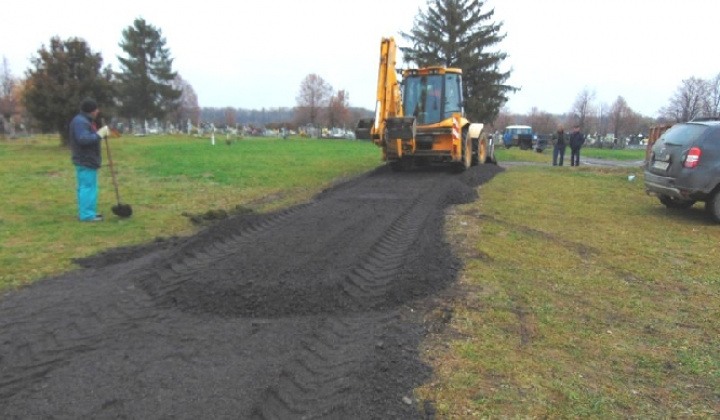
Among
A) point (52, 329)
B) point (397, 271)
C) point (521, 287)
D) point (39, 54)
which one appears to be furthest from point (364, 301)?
point (39, 54)

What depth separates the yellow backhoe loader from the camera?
46.0 feet

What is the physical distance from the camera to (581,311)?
4523 mm

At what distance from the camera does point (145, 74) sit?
5916 cm

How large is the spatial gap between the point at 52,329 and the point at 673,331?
5153 millimetres

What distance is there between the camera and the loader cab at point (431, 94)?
14922 mm

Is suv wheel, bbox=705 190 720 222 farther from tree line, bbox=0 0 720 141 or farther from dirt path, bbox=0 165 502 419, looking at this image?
tree line, bbox=0 0 720 141

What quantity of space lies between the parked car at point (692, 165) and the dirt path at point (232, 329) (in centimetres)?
497

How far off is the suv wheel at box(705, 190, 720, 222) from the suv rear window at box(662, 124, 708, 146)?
3.35ft

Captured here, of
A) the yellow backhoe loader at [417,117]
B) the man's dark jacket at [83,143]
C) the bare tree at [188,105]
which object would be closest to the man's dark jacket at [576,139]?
the yellow backhoe loader at [417,117]

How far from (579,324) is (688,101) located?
154 ft

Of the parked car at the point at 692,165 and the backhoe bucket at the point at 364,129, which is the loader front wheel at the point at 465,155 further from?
the parked car at the point at 692,165

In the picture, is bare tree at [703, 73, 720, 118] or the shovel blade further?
bare tree at [703, 73, 720, 118]

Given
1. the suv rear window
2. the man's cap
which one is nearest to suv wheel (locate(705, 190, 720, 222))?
the suv rear window

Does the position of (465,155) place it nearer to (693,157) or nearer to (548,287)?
(693,157)
